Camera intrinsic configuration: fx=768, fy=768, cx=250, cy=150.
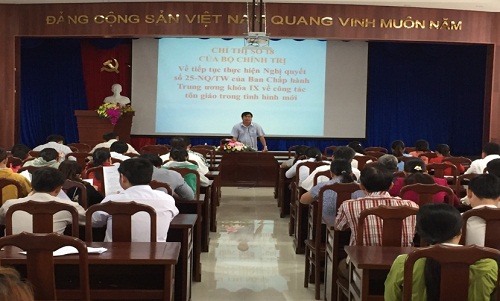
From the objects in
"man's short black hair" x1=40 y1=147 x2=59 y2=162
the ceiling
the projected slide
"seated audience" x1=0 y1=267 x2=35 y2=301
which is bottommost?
"man's short black hair" x1=40 y1=147 x2=59 y2=162

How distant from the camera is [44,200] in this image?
411 centimetres

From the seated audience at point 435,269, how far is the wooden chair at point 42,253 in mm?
1213

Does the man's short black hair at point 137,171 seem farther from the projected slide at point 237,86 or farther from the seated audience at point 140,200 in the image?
the projected slide at point 237,86

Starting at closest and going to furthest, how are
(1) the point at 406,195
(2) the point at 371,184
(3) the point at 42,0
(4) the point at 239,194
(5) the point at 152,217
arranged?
1. (5) the point at 152,217
2. (2) the point at 371,184
3. (1) the point at 406,195
4. (4) the point at 239,194
5. (3) the point at 42,0

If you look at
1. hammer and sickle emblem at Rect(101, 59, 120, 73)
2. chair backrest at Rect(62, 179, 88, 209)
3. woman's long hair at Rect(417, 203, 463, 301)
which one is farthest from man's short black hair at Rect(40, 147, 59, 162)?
hammer and sickle emblem at Rect(101, 59, 120, 73)

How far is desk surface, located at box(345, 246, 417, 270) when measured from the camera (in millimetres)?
3262

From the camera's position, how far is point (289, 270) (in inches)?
237

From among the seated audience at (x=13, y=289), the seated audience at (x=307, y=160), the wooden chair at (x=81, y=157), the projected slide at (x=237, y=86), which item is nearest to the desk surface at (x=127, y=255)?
the seated audience at (x=13, y=289)

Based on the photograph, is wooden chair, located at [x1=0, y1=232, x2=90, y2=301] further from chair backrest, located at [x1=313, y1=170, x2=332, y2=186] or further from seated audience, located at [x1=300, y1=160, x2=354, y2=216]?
chair backrest, located at [x1=313, y1=170, x2=332, y2=186]

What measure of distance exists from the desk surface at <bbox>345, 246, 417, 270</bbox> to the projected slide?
1089 centimetres

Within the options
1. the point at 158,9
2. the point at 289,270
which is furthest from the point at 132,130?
the point at 289,270

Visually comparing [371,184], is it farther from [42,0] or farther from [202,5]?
[42,0]

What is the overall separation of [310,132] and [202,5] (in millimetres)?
3619

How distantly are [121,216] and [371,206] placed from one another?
1.35 metres
